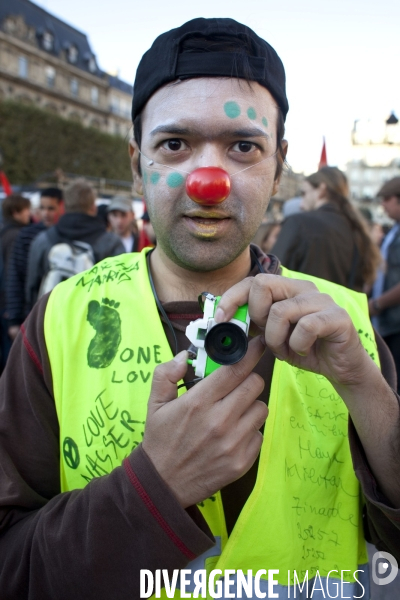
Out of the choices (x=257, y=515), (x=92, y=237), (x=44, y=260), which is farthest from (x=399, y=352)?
(x=257, y=515)

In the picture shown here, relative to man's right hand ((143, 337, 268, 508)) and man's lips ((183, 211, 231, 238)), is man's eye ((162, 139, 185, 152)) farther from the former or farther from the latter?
man's right hand ((143, 337, 268, 508))

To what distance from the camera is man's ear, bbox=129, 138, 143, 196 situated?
5.64ft

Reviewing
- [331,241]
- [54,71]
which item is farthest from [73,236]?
[54,71]

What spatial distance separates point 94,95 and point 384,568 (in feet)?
223

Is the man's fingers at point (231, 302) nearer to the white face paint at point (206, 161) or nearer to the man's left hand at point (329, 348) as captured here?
the man's left hand at point (329, 348)

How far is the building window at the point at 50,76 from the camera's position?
2121 inches

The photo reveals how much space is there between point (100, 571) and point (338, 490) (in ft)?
2.20

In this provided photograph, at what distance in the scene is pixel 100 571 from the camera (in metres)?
1.14

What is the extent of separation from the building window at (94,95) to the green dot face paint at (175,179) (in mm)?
66042

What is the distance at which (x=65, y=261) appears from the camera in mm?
3979

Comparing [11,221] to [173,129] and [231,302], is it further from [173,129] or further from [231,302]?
[231,302]

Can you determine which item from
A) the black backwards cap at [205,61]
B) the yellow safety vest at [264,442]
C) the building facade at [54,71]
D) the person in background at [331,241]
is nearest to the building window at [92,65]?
the building facade at [54,71]

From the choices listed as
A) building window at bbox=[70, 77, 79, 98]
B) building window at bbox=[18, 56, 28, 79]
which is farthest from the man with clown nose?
building window at bbox=[70, 77, 79, 98]

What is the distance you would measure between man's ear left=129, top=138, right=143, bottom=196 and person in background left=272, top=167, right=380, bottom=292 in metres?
2.13
